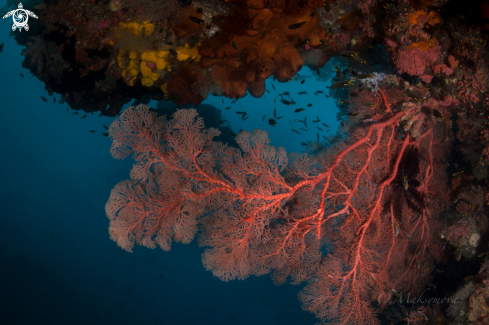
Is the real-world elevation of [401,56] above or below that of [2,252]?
above

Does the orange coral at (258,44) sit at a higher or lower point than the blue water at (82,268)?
higher

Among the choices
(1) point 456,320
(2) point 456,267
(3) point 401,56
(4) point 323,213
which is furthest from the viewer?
(2) point 456,267

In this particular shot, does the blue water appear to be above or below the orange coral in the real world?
below

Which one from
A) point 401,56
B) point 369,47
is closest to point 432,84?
point 401,56

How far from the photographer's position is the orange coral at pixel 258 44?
390cm

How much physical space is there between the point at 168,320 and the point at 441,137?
57.0 ft

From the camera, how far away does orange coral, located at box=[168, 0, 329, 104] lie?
3.90m

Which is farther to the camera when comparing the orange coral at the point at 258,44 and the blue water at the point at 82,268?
the blue water at the point at 82,268

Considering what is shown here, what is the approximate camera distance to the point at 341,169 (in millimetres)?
4113

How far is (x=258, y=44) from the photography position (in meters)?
4.43

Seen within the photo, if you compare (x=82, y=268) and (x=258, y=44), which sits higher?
(x=258, y=44)

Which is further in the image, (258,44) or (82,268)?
(82,268)

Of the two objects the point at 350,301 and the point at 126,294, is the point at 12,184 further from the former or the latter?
the point at 350,301

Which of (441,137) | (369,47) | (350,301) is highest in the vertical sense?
(369,47)
